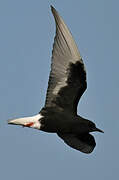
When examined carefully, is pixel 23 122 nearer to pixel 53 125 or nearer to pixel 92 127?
pixel 53 125

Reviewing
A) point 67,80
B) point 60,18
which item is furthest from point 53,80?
point 60,18

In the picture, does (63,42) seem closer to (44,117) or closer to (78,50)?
(78,50)

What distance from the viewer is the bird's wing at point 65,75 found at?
875 inches

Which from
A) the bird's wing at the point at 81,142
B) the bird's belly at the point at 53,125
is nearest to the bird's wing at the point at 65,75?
the bird's belly at the point at 53,125

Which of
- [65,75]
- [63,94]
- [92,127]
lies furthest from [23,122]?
[92,127]

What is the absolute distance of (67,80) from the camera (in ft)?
74.7

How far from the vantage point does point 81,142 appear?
24.0 m

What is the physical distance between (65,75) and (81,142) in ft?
8.05

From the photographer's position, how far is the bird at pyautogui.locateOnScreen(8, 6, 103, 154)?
22.3 meters

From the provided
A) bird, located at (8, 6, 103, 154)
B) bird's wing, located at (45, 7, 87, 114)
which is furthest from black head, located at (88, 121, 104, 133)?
bird's wing, located at (45, 7, 87, 114)

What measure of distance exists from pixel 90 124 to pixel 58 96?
1.28 metres

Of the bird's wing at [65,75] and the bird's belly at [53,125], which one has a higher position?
the bird's wing at [65,75]

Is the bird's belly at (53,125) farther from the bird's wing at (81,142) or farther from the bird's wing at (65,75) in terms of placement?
the bird's wing at (81,142)

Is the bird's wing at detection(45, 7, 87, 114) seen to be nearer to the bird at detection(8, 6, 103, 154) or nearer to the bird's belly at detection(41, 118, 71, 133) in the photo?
the bird at detection(8, 6, 103, 154)
